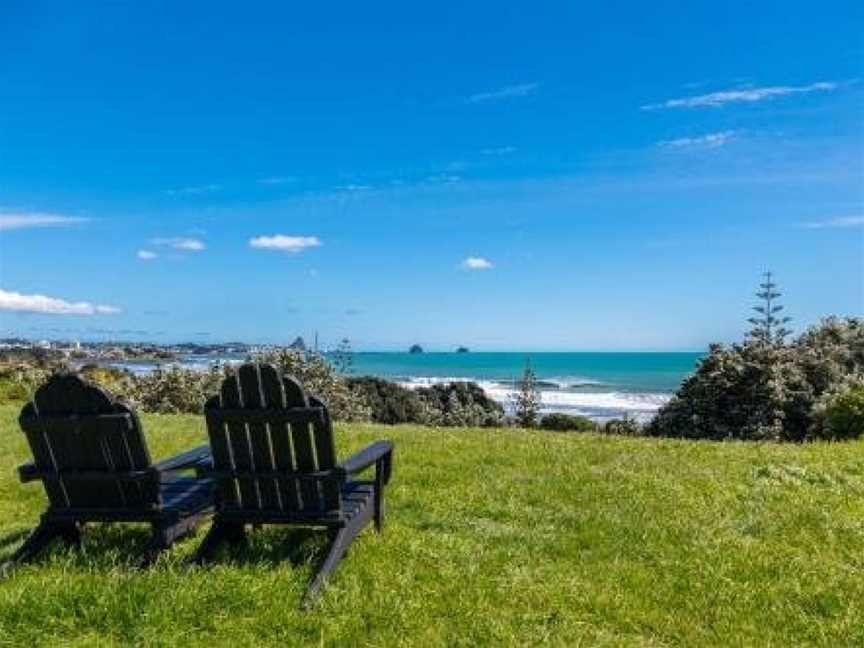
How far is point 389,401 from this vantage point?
34.2 m

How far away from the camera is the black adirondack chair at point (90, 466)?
595 centimetres

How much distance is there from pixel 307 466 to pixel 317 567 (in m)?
0.65

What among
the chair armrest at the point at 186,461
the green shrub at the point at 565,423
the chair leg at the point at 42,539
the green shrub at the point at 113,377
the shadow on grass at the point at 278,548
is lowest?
the green shrub at the point at 565,423

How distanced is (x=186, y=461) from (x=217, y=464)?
101 centimetres

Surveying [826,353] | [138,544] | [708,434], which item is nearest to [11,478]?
[138,544]

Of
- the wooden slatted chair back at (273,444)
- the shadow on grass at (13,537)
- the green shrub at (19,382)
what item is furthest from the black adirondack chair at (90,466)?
the green shrub at (19,382)

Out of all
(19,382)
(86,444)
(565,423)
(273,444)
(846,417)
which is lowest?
(565,423)

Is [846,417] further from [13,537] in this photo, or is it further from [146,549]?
[13,537]

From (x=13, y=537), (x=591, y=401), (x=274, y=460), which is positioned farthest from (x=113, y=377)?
(x=591, y=401)

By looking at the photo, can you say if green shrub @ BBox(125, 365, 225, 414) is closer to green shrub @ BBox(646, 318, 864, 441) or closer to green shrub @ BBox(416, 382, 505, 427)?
green shrub @ BBox(416, 382, 505, 427)

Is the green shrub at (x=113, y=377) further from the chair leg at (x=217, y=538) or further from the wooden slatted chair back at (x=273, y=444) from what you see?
the wooden slatted chair back at (x=273, y=444)

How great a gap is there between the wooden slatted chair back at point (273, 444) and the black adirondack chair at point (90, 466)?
1.57ft

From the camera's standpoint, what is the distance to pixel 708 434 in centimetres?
2077

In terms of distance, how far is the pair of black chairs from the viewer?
586 centimetres
